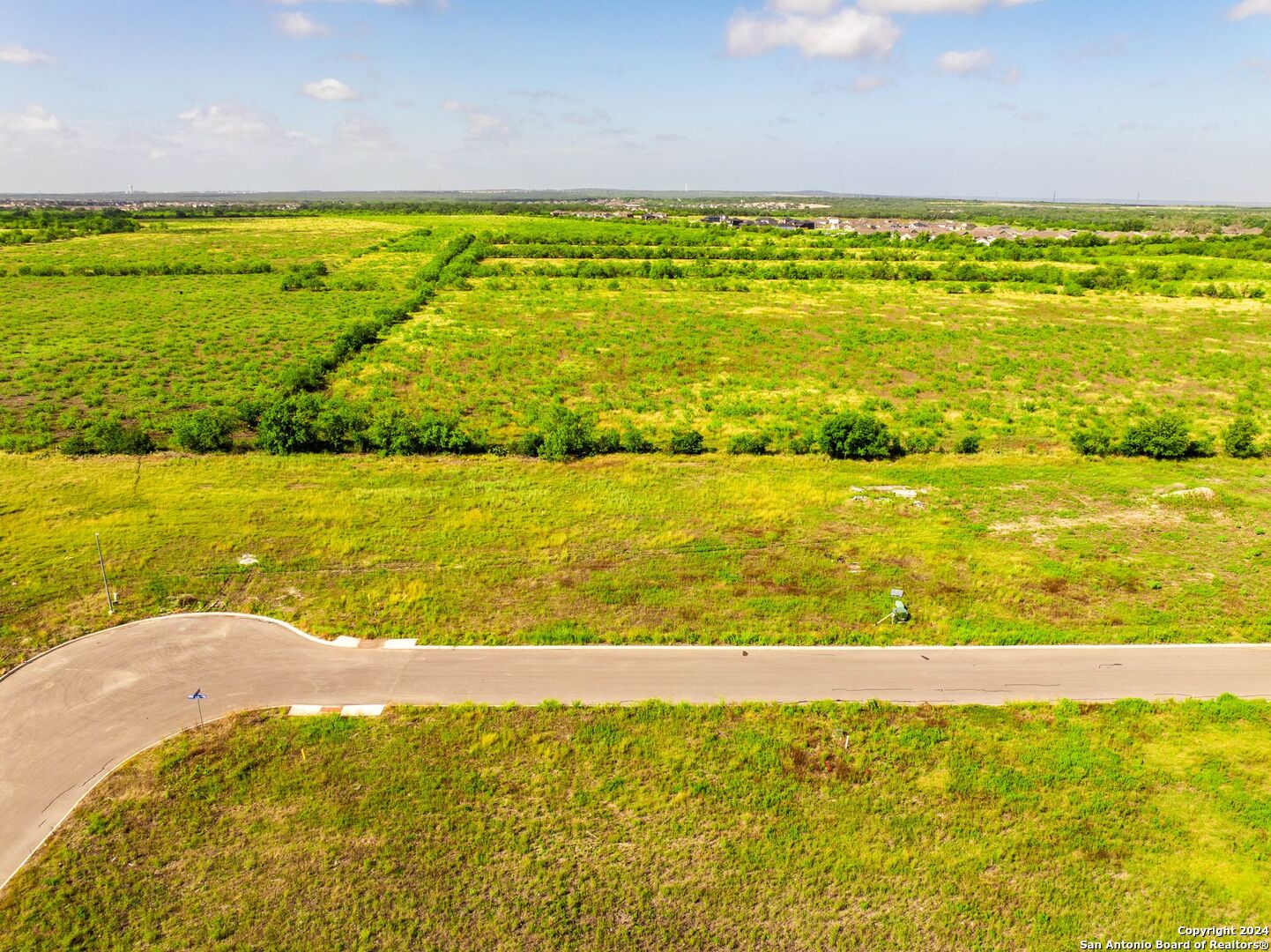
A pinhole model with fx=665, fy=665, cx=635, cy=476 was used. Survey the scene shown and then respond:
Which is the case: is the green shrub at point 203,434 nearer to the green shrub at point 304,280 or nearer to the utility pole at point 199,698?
the utility pole at point 199,698

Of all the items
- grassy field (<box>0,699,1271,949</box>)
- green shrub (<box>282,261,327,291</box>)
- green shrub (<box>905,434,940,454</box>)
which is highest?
green shrub (<box>282,261,327,291</box>)

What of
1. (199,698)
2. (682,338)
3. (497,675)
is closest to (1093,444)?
(497,675)

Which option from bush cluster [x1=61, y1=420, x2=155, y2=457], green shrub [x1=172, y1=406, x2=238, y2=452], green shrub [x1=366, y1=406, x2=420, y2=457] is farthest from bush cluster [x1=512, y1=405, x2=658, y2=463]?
bush cluster [x1=61, y1=420, x2=155, y2=457]

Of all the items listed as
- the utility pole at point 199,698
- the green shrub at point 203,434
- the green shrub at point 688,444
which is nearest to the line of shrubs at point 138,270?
the green shrub at point 203,434

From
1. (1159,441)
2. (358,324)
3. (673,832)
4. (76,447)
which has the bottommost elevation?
(673,832)

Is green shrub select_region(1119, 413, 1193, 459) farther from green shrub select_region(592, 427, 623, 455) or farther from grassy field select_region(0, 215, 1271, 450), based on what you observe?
green shrub select_region(592, 427, 623, 455)

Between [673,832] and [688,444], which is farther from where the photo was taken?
[688,444]

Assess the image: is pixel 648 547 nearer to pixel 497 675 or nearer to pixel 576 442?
pixel 497 675
